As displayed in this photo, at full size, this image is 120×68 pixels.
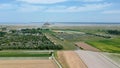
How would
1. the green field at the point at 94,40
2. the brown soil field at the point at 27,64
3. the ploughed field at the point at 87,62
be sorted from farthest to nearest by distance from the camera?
the green field at the point at 94,40 → the ploughed field at the point at 87,62 → the brown soil field at the point at 27,64

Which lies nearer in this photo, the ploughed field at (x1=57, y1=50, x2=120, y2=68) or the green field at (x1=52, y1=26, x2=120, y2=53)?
the ploughed field at (x1=57, y1=50, x2=120, y2=68)

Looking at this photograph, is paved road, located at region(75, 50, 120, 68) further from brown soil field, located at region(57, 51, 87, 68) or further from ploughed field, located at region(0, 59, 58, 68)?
ploughed field, located at region(0, 59, 58, 68)

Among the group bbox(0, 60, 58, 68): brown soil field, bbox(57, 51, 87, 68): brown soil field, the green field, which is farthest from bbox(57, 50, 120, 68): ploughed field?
the green field

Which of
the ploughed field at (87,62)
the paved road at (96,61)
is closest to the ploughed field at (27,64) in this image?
the ploughed field at (87,62)

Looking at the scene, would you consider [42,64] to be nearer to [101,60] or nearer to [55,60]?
[55,60]

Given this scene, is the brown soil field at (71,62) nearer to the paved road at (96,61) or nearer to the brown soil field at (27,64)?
the paved road at (96,61)

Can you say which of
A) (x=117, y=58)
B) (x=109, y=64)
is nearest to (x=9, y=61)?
(x=109, y=64)

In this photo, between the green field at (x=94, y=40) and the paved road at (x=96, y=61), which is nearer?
the paved road at (x=96, y=61)

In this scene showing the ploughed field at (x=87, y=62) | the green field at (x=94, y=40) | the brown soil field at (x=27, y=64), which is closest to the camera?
the brown soil field at (x=27, y=64)

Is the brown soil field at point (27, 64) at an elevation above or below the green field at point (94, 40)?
above
